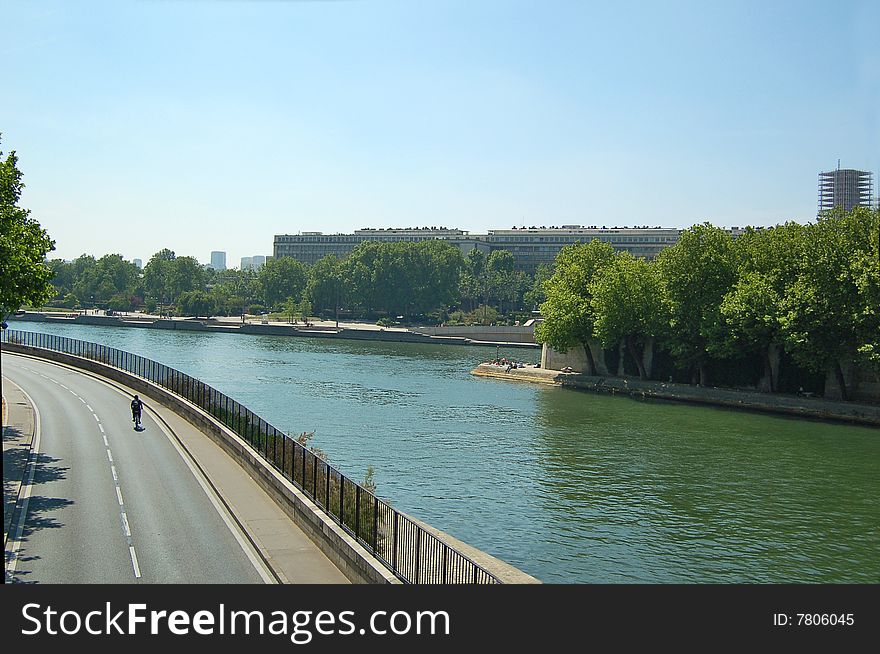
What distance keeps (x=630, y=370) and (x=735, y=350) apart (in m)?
16.0

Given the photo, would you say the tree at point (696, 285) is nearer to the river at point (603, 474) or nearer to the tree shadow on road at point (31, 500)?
the river at point (603, 474)

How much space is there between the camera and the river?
30969 millimetres

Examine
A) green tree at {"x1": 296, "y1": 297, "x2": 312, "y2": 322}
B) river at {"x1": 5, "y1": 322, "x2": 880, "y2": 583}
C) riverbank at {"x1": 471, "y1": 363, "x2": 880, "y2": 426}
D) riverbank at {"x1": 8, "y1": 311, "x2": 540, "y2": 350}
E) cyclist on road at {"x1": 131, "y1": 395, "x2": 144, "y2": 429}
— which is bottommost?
river at {"x1": 5, "y1": 322, "x2": 880, "y2": 583}

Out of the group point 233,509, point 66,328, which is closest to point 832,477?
point 233,509

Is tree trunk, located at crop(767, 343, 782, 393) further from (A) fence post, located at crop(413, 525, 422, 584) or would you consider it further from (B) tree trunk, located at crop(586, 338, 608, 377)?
(A) fence post, located at crop(413, 525, 422, 584)

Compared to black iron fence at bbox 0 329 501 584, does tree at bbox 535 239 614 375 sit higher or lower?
higher

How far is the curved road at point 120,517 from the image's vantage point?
2300 centimetres

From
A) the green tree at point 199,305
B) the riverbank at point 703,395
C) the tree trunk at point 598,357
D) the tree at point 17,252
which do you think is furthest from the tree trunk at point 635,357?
the green tree at point 199,305

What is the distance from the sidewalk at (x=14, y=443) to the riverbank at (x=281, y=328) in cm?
9441

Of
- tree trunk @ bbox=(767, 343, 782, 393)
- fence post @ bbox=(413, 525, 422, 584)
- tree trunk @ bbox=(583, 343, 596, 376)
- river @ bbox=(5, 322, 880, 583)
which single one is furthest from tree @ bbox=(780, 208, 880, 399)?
fence post @ bbox=(413, 525, 422, 584)

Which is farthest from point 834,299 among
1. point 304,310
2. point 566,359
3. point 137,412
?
point 304,310

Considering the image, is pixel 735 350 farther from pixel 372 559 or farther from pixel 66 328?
pixel 66 328

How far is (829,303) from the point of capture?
217 feet

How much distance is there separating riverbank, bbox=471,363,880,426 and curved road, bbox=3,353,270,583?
46173 millimetres
